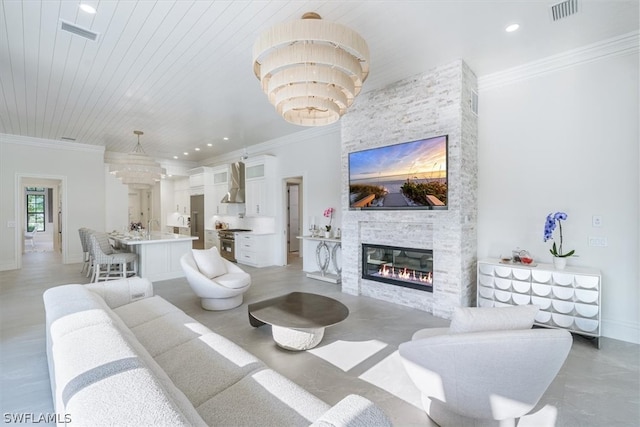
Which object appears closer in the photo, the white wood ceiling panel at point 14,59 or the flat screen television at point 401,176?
the white wood ceiling panel at point 14,59

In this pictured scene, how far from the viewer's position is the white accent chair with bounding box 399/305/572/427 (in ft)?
5.17

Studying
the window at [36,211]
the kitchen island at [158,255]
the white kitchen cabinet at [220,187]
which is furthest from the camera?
the window at [36,211]

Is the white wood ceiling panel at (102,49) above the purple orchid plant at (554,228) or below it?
above

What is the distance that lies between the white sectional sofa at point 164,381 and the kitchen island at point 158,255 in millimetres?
→ 3421

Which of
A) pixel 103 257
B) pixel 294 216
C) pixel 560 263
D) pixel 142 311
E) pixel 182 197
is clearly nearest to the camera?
pixel 142 311

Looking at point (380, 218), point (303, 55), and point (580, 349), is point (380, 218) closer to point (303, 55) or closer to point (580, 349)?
point (580, 349)

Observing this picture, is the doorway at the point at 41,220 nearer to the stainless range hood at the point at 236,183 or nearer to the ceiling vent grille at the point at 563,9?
the stainless range hood at the point at 236,183

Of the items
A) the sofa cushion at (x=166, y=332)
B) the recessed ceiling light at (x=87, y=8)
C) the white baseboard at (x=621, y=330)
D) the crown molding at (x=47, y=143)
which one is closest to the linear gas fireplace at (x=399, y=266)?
the white baseboard at (x=621, y=330)

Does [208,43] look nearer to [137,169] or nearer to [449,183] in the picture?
[449,183]

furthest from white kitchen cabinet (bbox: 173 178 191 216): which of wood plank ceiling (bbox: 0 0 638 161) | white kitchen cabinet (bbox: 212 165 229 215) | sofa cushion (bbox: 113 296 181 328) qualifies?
sofa cushion (bbox: 113 296 181 328)

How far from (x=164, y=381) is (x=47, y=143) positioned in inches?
356

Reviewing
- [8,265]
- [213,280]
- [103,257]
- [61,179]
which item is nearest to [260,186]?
[103,257]

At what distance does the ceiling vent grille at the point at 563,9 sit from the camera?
260 centimetres

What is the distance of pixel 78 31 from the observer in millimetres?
2951
